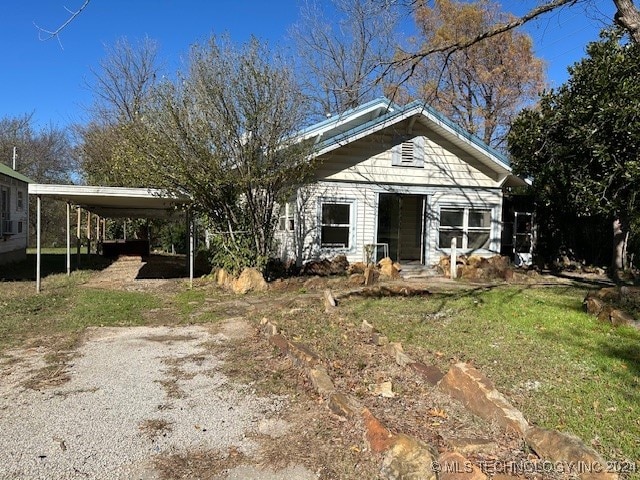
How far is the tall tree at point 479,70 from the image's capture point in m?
24.3

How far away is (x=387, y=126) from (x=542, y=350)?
8.65 m

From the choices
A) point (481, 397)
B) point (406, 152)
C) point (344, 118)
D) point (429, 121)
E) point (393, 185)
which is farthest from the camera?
point (406, 152)

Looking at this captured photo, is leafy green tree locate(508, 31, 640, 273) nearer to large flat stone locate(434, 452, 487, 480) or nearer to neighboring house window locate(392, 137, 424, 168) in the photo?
neighboring house window locate(392, 137, 424, 168)

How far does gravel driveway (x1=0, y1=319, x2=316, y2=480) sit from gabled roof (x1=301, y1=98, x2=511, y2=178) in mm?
7486

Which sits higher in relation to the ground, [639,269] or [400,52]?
[400,52]

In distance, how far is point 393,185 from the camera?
45.1 ft

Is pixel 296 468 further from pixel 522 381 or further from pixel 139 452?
pixel 522 381

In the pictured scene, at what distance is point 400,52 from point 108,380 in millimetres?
5854

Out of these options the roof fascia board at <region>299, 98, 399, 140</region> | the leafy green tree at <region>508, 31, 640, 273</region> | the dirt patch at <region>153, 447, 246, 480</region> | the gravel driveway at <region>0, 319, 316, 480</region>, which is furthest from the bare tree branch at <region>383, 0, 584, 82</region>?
the dirt patch at <region>153, 447, 246, 480</region>

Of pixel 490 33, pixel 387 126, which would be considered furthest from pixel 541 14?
pixel 387 126

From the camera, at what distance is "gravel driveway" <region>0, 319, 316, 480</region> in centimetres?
321

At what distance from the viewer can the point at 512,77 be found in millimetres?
24906

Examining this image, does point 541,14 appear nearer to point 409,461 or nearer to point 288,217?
point 409,461

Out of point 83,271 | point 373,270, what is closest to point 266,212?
point 373,270
